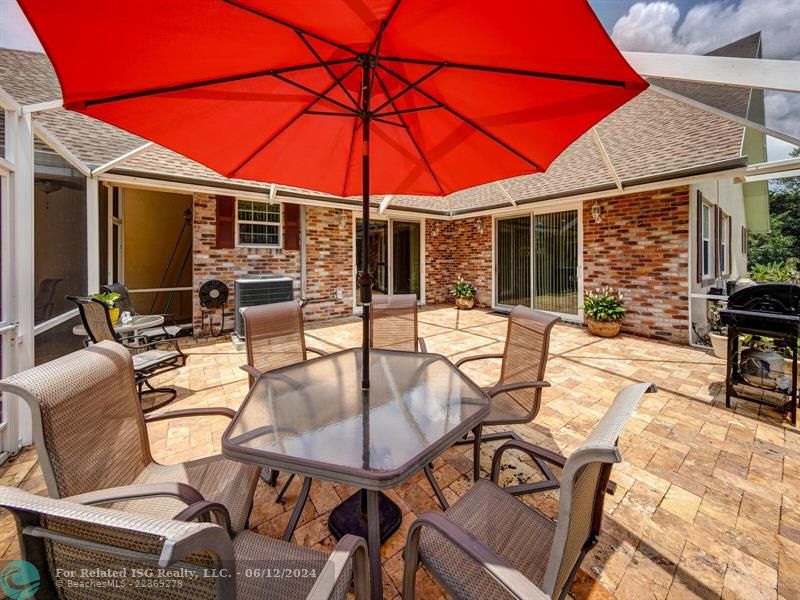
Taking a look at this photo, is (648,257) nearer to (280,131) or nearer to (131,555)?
(280,131)

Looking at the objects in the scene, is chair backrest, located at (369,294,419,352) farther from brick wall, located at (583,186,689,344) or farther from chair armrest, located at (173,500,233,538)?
brick wall, located at (583,186,689,344)

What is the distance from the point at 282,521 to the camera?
79.4 inches

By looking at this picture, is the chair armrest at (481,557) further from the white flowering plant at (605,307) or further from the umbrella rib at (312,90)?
the white flowering plant at (605,307)

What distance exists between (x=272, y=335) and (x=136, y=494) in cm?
185

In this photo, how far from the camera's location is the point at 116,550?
0.68 metres

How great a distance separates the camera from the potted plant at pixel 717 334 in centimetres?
459

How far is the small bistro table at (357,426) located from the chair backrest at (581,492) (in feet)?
1.72

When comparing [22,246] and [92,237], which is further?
[92,237]

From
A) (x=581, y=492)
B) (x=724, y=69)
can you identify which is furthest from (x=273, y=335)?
(x=724, y=69)

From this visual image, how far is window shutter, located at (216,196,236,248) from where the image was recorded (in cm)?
679

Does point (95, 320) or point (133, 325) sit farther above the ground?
point (95, 320)

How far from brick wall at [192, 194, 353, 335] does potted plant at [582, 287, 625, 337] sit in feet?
18.4

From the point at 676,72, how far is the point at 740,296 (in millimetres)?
2461

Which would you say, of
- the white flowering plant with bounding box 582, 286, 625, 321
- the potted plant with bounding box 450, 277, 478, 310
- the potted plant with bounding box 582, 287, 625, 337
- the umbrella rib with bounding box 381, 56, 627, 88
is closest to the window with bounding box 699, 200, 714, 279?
the white flowering plant with bounding box 582, 286, 625, 321
